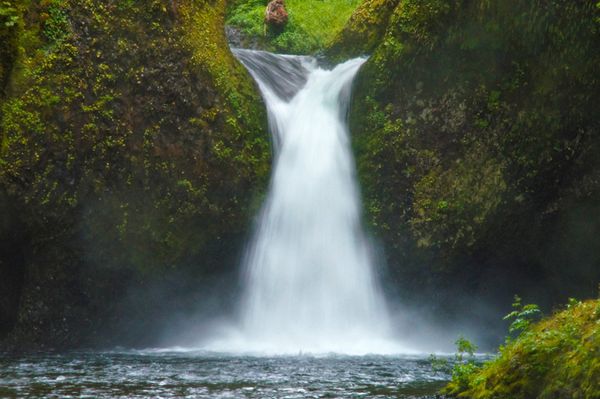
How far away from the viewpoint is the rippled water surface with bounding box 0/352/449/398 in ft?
21.6

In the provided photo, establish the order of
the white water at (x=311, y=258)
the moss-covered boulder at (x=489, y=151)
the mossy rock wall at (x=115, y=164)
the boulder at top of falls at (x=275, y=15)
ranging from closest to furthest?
the mossy rock wall at (x=115, y=164)
the moss-covered boulder at (x=489, y=151)
the white water at (x=311, y=258)
the boulder at top of falls at (x=275, y=15)

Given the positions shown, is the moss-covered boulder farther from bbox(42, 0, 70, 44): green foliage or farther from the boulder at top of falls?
the boulder at top of falls

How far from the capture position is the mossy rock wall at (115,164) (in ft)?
36.0

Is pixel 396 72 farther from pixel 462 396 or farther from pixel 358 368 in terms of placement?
pixel 462 396

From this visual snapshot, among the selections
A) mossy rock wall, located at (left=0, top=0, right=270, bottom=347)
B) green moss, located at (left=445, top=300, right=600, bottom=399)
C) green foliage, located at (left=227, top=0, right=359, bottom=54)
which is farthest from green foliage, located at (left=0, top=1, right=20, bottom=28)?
green foliage, located at (left=227, top=0, right=359, bottom=54)

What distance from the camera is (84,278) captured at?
11.6m

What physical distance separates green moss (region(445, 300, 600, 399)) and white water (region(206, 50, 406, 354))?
19.6 feet

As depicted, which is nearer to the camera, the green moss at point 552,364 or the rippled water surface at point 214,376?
the green moss at point 552,364

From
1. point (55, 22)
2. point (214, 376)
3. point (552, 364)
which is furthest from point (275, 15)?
point (552, 364)

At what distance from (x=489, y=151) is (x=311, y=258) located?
3.62 metres

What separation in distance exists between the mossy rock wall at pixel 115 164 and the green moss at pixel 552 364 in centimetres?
728

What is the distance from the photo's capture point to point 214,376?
7848mm

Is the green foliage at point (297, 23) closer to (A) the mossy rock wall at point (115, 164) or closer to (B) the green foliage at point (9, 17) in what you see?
(A) the mossy rock wall at point (115, 164)

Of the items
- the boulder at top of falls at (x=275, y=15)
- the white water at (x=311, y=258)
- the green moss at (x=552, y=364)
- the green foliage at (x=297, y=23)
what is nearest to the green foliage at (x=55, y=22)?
the white water at (x=311, y=258)
